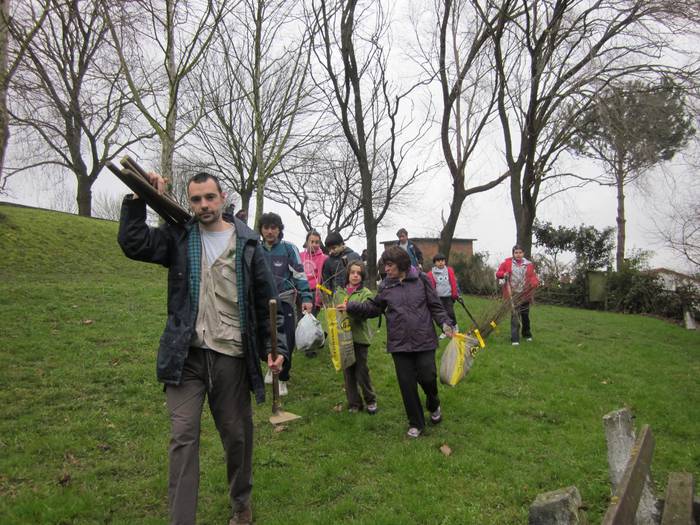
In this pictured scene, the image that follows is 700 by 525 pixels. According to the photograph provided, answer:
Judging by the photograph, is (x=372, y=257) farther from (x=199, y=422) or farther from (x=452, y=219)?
(x=199, y=422)

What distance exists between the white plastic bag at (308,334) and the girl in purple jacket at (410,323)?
464 mm

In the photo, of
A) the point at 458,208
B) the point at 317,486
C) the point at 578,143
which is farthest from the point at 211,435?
the point at 578,143

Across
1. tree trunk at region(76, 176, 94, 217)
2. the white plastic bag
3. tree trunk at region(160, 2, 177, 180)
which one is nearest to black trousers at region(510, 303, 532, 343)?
the white plastic bag

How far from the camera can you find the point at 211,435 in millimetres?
5270

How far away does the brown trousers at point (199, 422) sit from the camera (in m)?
3.09

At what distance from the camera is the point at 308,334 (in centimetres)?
579

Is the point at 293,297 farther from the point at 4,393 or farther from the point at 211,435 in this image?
the point at 4,393

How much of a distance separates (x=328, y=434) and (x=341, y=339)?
101cm

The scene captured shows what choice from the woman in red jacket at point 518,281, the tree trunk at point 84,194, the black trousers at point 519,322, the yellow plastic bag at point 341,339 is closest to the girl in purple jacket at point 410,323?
the yellow plastic bag at point 341,339

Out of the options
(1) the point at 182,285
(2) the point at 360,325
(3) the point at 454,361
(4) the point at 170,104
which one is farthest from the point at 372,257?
(1) the point at 182,285

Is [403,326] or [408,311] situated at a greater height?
[408,311]

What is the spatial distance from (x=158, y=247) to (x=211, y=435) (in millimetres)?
2682

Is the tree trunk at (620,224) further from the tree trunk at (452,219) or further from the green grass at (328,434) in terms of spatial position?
the green grass at (328,434)

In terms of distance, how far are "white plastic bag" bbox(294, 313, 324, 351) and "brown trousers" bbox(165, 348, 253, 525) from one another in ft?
7.36
